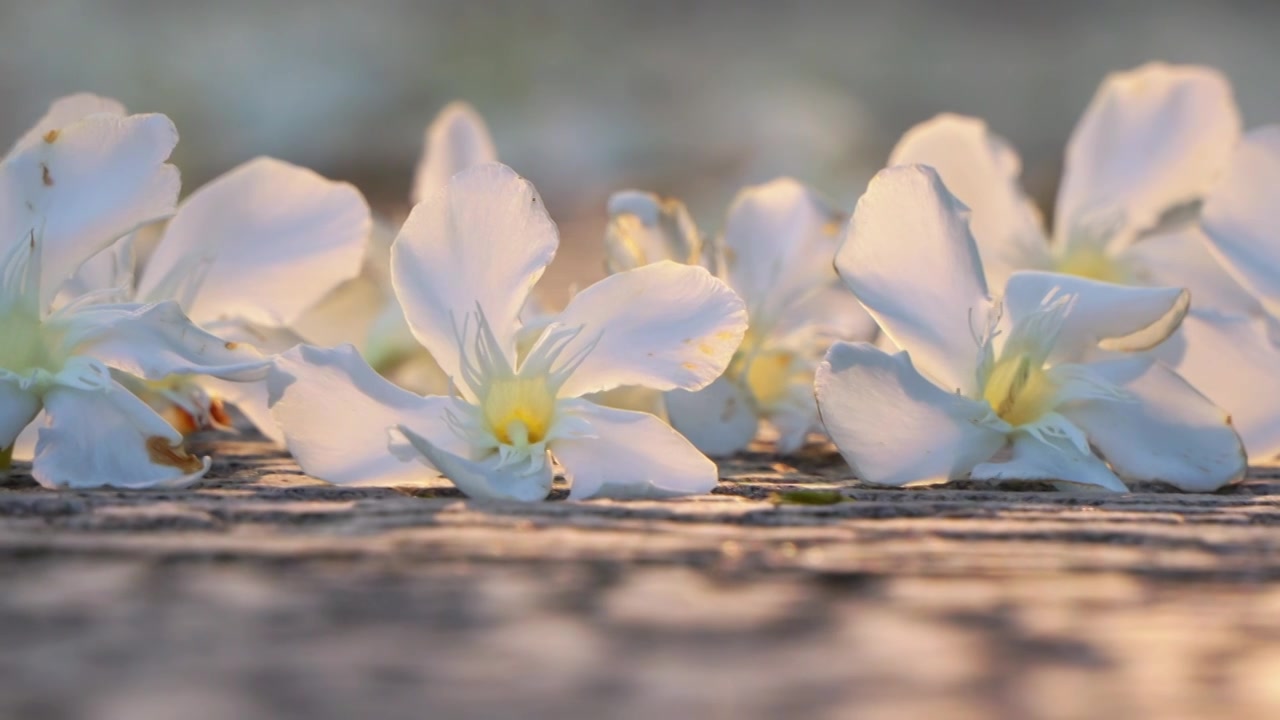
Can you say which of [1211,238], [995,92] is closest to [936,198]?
[1211,238]

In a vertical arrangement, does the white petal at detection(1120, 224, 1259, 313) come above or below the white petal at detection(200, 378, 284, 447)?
above

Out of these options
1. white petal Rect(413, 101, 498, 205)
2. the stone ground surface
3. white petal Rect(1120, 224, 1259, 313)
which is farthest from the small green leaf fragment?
white petal Rect(413, 101, 498, 205)

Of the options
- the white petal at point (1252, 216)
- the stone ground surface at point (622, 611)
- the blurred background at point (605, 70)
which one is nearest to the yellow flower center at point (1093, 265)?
the white petal at point (1252, 216)

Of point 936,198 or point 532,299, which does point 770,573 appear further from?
point 532,299

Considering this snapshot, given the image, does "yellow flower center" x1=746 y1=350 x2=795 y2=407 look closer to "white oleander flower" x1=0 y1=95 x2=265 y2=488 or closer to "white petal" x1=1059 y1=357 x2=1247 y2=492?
"white petal" x1=1059 y1=357 x2=1247 y2=492

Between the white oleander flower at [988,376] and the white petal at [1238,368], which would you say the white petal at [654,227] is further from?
the white petal at [1238,368]

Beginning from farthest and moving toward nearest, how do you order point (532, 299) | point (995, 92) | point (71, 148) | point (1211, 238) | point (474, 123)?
1. point (995, 92)
2. point (474, 123)
3. point (532, 299)
4. point (1211, 238)
5. point (71, 148)

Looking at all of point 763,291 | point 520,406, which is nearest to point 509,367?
Result: point 520,406
